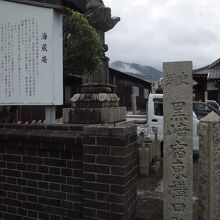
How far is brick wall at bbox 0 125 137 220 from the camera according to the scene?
377 cm

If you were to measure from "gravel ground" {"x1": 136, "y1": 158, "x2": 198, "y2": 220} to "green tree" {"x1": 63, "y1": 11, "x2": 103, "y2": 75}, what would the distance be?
8.58ft

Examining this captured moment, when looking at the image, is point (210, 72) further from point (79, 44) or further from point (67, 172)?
point (67, 172)

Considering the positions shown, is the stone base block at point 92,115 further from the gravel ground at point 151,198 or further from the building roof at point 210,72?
the building roof at point 210,72

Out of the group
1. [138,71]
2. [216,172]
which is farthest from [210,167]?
[138,71]

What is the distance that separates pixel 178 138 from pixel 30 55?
2.09 m

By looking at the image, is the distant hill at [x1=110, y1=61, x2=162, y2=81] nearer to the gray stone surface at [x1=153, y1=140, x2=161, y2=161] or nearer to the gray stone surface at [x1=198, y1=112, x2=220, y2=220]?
the gray stone surface at [x1=153, y1=140, x2=161, y2=161]

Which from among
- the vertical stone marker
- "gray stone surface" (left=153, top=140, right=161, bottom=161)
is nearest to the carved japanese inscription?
the vertical stone marker

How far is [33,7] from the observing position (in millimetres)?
4238

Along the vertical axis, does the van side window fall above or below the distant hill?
below

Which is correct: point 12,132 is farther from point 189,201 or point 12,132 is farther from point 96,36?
point 96,36

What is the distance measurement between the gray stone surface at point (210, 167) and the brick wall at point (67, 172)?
2.80ft

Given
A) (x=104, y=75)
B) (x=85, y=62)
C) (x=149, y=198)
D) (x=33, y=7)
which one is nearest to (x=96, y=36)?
(x=85, y=62)

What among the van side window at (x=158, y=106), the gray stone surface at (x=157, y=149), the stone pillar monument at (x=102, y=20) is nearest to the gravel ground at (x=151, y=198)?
the gray stone surface at (x=157, y=149)

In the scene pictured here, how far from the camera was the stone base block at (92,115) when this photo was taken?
161 inches
